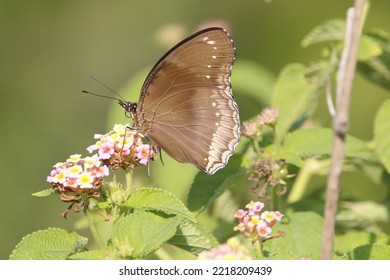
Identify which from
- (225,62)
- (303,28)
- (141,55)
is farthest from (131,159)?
(141,55)

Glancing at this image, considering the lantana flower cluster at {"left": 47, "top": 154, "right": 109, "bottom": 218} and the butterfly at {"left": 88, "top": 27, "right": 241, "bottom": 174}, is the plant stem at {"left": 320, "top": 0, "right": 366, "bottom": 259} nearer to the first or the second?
the lantana flower cluster at {"left": 47, "top": 154, "right": 109, "bottom": 218}

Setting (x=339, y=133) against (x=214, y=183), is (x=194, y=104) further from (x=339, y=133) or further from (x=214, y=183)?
(x=339, y=133)

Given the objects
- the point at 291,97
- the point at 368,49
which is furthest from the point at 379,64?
the point at 291,97

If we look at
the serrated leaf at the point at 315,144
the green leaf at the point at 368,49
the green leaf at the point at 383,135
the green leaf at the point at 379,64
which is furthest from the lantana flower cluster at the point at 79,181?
the green leaf at the point at 379,64

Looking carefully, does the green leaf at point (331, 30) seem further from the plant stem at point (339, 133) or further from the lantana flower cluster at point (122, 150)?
the plant stem at point (339, 133)

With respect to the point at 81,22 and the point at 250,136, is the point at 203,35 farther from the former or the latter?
the point at 81,22

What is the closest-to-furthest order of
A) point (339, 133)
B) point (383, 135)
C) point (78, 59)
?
1. point (339, 133)
2. point (383, 135)
3. point (78, 59)
